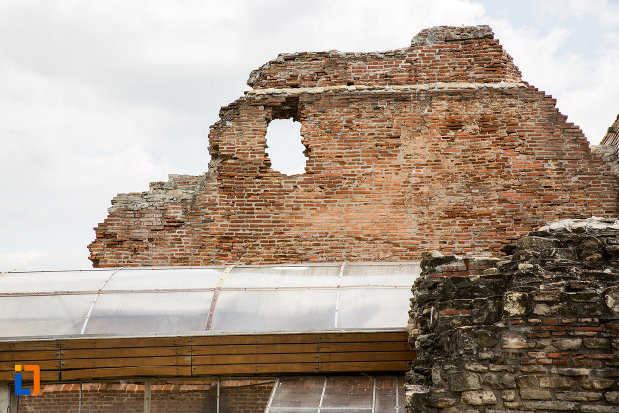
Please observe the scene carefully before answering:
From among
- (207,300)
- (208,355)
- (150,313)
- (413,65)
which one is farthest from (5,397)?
(413,65)

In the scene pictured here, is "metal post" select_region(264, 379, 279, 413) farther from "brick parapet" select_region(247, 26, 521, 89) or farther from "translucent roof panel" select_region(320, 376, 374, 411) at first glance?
"brick parapet" select_region(247, 26, 521, 89)

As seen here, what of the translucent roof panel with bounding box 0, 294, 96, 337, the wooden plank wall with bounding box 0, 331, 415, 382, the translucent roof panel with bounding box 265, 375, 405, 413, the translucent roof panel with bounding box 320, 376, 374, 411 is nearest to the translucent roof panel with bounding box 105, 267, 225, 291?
the translucent roof panel with bounding box 0, 294, 96, 337

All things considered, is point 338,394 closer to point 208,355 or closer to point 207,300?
point 208,355

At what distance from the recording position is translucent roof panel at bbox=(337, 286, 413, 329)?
8.04m

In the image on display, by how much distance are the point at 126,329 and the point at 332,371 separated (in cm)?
270

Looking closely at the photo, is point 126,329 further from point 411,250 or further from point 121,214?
point 411,250

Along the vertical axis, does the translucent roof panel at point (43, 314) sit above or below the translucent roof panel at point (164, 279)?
below

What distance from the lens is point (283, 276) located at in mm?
9039

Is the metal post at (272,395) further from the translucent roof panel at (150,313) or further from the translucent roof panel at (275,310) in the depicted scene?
the translucent roof panel at (150,313)

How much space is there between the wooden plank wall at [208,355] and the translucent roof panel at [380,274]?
45.5 inches

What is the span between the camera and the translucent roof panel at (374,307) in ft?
26.4

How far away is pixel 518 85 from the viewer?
1102 cm

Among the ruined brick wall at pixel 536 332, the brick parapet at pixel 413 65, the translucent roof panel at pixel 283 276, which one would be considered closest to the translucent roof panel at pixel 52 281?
the translucent roof panel at pixel 283 276

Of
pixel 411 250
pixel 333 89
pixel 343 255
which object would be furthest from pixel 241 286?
pixel 333 89
